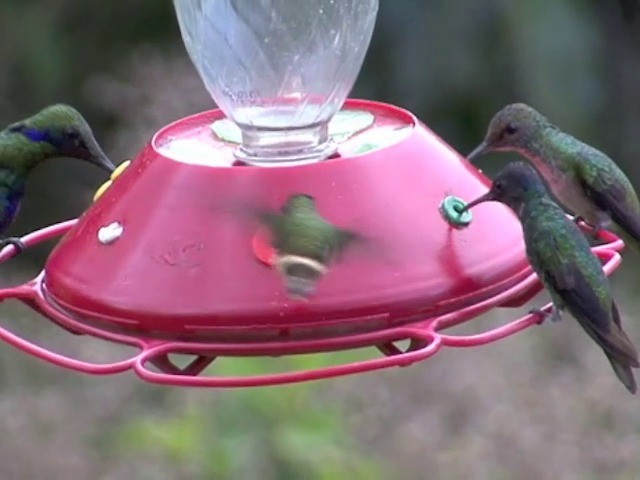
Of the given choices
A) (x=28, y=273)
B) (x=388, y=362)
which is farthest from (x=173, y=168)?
(x=28, y=273)

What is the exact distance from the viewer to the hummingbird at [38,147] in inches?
127

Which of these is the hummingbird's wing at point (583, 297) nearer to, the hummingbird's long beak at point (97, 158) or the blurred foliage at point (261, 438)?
the hummingbird's long beak at point (97, 158)

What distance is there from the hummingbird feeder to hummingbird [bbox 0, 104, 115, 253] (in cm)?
40

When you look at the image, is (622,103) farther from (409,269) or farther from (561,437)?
(409,269)

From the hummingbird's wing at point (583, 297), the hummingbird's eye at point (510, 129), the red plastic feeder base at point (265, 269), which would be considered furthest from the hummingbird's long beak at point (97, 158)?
the hummingbird's wing at point (583, 297)

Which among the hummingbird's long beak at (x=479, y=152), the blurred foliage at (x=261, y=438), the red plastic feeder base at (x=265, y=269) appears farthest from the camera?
the blurred foliage at (x=261, y=438)

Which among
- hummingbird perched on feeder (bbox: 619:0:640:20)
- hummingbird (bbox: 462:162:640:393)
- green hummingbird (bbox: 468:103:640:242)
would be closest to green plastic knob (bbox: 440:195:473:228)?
hummingbird (bbox: 462:162:640:393)

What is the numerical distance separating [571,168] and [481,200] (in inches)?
35.5

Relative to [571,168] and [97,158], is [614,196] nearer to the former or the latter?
[571,168]

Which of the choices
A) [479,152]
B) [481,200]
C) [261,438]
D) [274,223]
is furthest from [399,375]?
[274,223]

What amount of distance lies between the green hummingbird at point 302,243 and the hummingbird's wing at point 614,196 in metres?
1.20

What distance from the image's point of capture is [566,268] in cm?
282

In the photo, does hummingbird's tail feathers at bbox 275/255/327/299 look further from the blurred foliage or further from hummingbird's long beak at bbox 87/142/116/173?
the blurred foliage

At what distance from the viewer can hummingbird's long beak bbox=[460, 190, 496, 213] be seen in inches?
101
